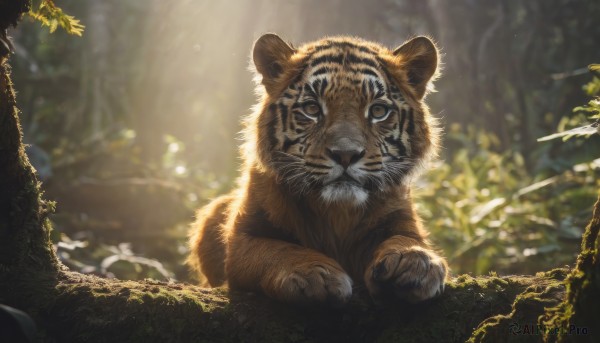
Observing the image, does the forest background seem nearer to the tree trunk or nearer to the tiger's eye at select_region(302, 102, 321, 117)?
the tree trunk

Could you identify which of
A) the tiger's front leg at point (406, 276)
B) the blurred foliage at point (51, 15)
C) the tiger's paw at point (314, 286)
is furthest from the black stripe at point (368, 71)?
the blurred foliage at point (51, 15)

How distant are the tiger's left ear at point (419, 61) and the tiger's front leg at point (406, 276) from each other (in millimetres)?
1953

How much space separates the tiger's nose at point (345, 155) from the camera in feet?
14.6

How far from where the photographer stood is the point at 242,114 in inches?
460

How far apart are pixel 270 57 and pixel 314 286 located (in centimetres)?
231

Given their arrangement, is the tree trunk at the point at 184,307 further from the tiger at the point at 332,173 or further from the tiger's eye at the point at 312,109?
the tiger's eye at the point at 312,109

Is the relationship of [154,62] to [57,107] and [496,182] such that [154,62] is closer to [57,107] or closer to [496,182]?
[57,107]

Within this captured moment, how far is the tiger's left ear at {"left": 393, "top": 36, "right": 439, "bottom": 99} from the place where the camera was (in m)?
5.46

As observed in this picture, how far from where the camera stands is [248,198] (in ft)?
16.3

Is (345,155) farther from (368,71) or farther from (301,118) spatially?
(368,71)

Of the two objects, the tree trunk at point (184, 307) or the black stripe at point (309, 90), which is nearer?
the tree trunk at point (184, 307)

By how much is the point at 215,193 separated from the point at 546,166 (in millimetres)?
4613

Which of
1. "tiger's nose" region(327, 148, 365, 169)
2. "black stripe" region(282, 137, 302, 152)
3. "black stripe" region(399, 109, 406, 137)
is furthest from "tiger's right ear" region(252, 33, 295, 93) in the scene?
"tiger's nose" region(327, 148, 365, 169)

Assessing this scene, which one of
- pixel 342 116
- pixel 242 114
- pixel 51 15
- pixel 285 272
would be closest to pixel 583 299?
pixel 285 272
